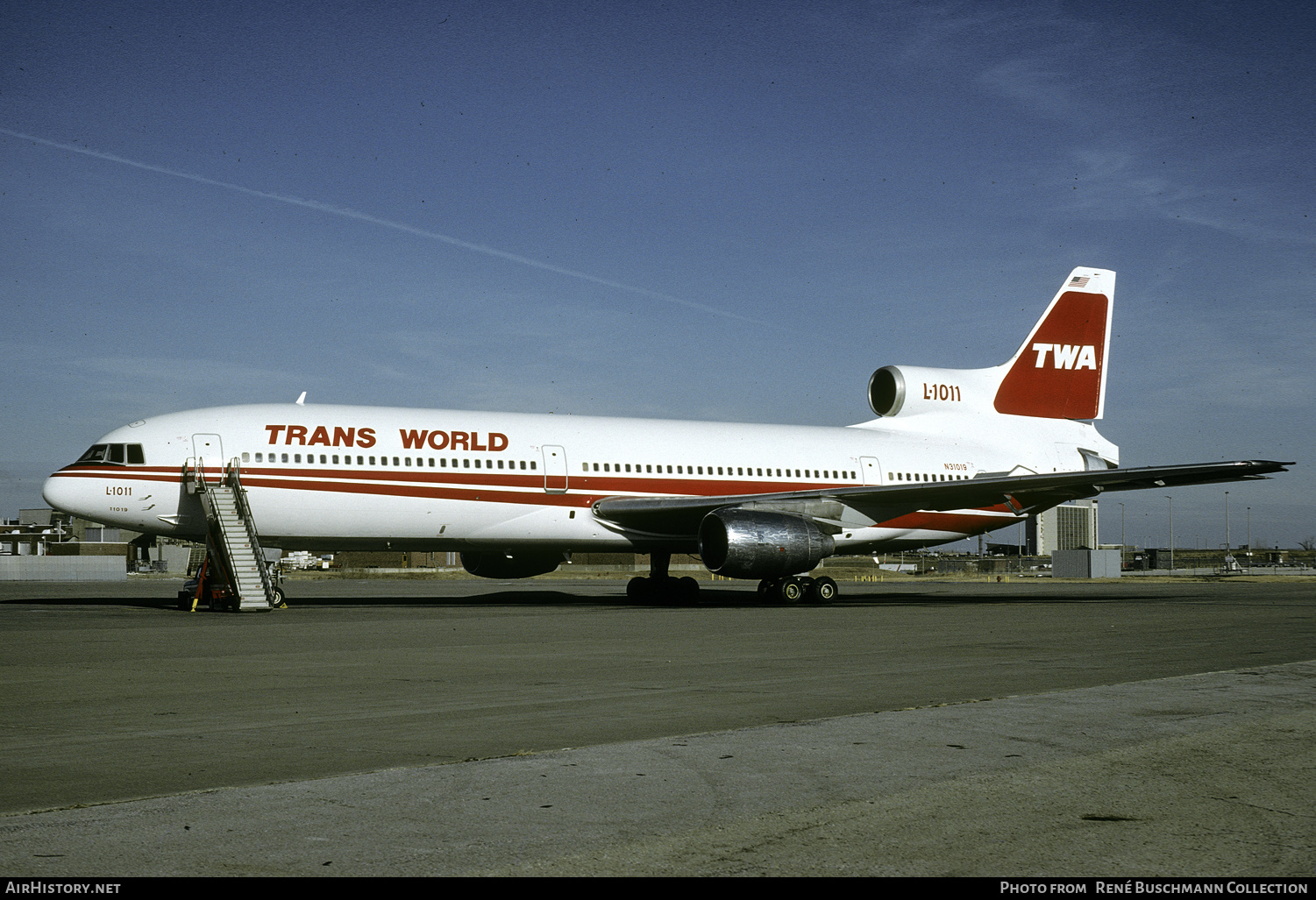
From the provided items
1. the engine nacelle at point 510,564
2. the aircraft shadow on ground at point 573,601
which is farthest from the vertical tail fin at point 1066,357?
the engine nacelle at point 510,564

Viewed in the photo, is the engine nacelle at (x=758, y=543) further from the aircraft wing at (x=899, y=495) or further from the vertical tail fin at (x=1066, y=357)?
the vertical tail fin at (x=1066, y=357)

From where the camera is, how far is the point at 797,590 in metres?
27.6

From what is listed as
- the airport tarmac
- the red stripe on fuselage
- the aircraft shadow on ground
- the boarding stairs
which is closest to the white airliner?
the red stripe on fuselage

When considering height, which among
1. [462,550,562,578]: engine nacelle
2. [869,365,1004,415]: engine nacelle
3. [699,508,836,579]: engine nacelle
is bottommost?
[462,550,562,578]: engine nacelle

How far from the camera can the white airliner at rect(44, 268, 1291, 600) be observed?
79.1ft

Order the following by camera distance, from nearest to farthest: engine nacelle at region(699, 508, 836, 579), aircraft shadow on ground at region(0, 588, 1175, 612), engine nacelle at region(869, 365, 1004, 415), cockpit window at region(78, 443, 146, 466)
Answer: cockpit window at region(78, 443, 146, 466) → engine nacelle at region(699, 508, 836, 579) → aircraft shadow on ground at region(0, 588, 1175, 612) → engine nacelle at region(869, 365, 1004, 415)

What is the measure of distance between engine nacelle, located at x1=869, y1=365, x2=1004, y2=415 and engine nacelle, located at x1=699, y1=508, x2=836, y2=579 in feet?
26.0

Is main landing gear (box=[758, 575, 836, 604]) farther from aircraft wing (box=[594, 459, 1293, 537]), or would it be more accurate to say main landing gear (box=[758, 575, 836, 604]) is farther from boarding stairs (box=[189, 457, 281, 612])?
boarding stairs (box=[189, 457, 281, 612])

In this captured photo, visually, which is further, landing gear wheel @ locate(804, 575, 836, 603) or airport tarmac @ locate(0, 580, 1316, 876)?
landing gear wheel @ locate(804, 575, 836, 603)

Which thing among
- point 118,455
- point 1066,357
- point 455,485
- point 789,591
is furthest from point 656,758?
point 1066,357

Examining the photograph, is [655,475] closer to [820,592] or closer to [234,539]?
[820,592]

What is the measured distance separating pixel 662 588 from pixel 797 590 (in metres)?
4.20

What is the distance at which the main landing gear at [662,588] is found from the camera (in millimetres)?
29766

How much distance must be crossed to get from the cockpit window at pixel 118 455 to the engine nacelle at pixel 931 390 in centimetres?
1996
